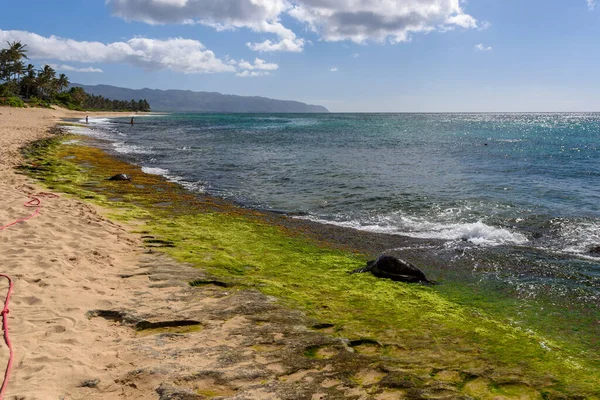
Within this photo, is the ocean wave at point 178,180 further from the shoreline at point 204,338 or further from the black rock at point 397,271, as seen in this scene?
the black rock at point 397,271

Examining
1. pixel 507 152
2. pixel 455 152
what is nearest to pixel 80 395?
pixel 455 152

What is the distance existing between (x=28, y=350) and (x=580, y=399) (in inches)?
264

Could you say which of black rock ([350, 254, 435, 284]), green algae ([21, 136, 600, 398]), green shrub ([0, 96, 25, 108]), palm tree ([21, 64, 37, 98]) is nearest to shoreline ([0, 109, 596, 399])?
green algae ([21, 136, 600, 398])

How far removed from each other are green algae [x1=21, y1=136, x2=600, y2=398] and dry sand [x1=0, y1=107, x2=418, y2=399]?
543 mm

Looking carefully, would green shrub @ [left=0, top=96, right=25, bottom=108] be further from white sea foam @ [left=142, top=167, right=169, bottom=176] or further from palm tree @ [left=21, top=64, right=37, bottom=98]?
white sea foam @ [left=142, top=167, right=169, bottom=176]

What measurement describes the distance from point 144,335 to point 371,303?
13.0ft

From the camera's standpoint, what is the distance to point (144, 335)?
550 cm

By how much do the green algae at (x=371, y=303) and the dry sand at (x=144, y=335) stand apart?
54 centimetres

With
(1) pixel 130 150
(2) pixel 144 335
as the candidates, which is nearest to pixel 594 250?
(2) pixel 144 335

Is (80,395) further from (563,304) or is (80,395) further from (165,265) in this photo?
(563,304)

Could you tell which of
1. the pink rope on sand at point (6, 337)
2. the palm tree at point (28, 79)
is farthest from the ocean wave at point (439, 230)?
the palm tree at point (28, 79)

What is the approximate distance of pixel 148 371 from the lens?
4.63 m

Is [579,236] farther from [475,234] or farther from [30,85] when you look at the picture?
[30,85]

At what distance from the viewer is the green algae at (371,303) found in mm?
5172
